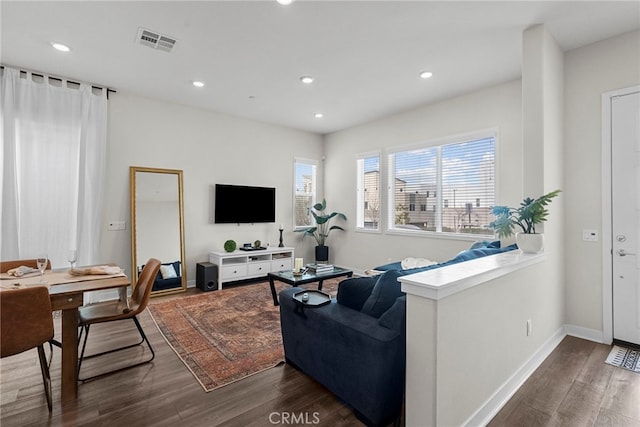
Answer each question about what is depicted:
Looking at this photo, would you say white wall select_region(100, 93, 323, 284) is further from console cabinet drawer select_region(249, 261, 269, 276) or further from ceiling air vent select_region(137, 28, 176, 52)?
ceiling air vent select_region(137, 28, 176, 52)

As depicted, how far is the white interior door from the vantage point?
2.79m

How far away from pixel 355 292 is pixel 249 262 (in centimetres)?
347

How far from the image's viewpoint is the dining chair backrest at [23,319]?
1.69 m

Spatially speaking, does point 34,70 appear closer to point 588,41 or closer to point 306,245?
point 306,245

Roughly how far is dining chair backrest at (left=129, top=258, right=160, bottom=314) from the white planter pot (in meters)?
3.19

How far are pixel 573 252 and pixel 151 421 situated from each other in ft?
13.2

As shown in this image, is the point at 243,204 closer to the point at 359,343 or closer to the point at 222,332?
the point at 222,332

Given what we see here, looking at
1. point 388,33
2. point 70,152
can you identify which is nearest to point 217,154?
point 70,152

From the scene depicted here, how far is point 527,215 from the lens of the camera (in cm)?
260

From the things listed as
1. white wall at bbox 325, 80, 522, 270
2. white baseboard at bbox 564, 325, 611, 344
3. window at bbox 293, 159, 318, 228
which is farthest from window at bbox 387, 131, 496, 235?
window at bbox 293, 159, 318, 228

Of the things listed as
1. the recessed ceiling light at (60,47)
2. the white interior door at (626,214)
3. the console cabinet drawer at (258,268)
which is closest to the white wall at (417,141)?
the white interior door at (626,214)

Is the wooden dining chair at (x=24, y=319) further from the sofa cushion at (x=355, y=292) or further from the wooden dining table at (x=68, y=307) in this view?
the sofa cushion at (x=355, y=292)

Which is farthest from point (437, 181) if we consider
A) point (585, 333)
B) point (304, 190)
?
point (304, 190)

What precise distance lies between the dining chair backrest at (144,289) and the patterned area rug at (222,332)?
54cm
